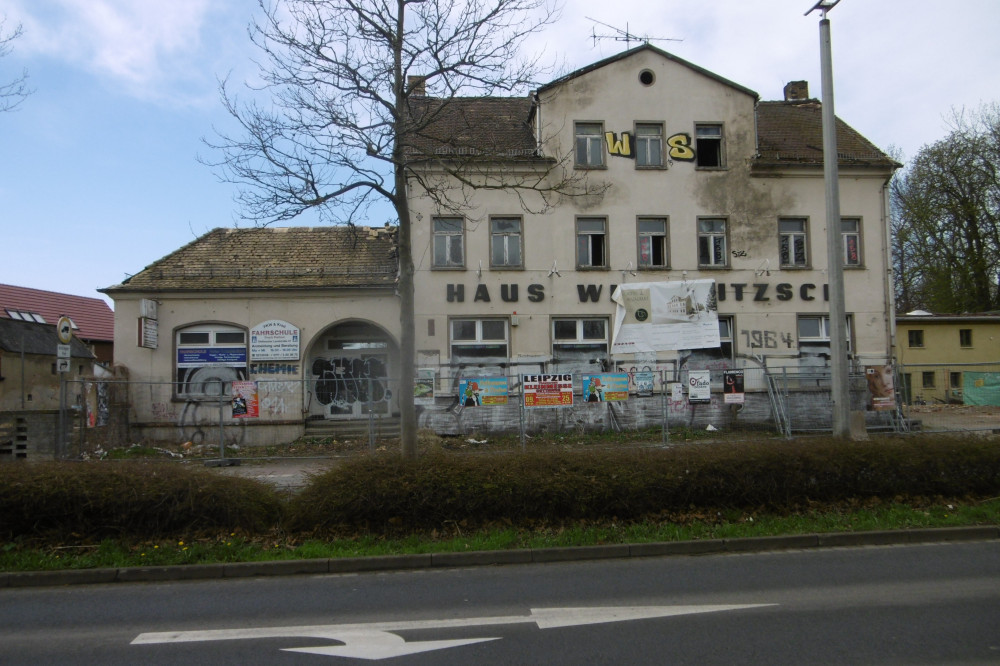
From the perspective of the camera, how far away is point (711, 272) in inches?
848

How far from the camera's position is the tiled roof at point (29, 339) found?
3375cm

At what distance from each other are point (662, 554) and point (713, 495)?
136 centimetres

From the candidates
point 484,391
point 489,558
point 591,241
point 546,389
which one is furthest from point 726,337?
point 489,558

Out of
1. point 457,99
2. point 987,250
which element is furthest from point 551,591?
point 987,250

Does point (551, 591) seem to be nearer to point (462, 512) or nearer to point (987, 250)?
point (462, 512)

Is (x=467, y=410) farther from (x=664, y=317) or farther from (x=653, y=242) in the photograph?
(x=653, y=242)

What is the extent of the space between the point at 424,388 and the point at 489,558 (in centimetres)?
1183

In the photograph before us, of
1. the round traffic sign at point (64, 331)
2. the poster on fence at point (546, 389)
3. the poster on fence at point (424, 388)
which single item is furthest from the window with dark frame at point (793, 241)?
the round traffic sign at point (64, 331)

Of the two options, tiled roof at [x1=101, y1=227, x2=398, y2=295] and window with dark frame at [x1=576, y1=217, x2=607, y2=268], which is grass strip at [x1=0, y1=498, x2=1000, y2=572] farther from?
window with dark frame at [x1=576, y1=217, x2=607, y2=268]

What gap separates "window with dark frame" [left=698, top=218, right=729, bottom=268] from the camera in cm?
2177

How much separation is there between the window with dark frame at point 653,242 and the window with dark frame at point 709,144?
2312mm

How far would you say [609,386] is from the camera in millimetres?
16688

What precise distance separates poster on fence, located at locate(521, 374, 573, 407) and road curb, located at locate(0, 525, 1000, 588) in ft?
23.6

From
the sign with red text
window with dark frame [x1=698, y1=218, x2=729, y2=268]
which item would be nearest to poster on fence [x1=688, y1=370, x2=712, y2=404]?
window with dark frame [x1=698, y1=218, x2=729, y2=268]
